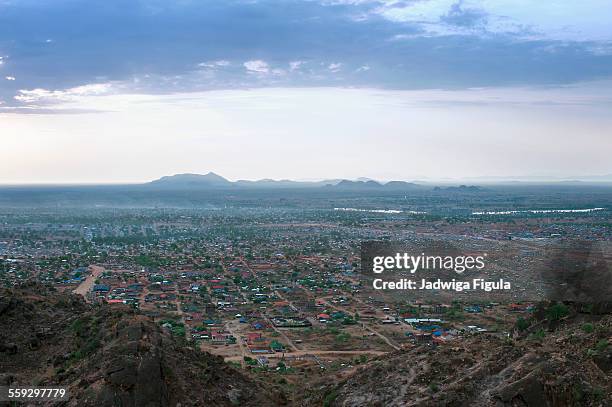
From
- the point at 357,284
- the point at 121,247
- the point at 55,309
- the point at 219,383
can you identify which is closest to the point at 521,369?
the point at 219,383

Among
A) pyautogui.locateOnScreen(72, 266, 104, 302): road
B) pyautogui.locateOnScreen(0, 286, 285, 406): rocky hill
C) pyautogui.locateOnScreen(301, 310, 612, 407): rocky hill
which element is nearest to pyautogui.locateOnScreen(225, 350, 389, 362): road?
pyautogui.locateOnScreen(0, 286, 285, 406): rocky hill

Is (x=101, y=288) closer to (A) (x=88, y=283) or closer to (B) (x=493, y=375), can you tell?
(A) (x=88, y=283)

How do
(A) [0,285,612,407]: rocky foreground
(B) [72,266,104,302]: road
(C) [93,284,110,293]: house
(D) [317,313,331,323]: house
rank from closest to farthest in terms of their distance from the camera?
Result: 1. (A) [0,285,612,407]: rocky foreground
2. (D) [317,313,331,323]: house
3. (B) [72,266,104,302]: road
4. (C) [93,284,110,293]: house

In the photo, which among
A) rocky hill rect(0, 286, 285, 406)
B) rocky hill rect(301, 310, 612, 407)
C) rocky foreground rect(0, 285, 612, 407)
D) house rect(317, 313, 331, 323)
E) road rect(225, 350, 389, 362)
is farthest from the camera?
house rect(317, 313, 331, 323)

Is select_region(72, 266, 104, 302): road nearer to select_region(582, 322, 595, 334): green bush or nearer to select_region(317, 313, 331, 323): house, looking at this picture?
select_region(317, 313, 331, 323): house

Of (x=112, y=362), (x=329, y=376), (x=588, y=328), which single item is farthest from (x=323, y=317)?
(x=112, y=362)

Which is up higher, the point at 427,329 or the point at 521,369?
the point at 521,369

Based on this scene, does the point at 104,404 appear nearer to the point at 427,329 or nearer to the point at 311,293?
the point at 427,329

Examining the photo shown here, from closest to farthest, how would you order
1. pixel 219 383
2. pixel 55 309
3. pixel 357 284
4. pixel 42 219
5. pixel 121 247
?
pixel 219 383, pixel 55 309, pixel 357 284, pixel 121 247, pixel 42 219
